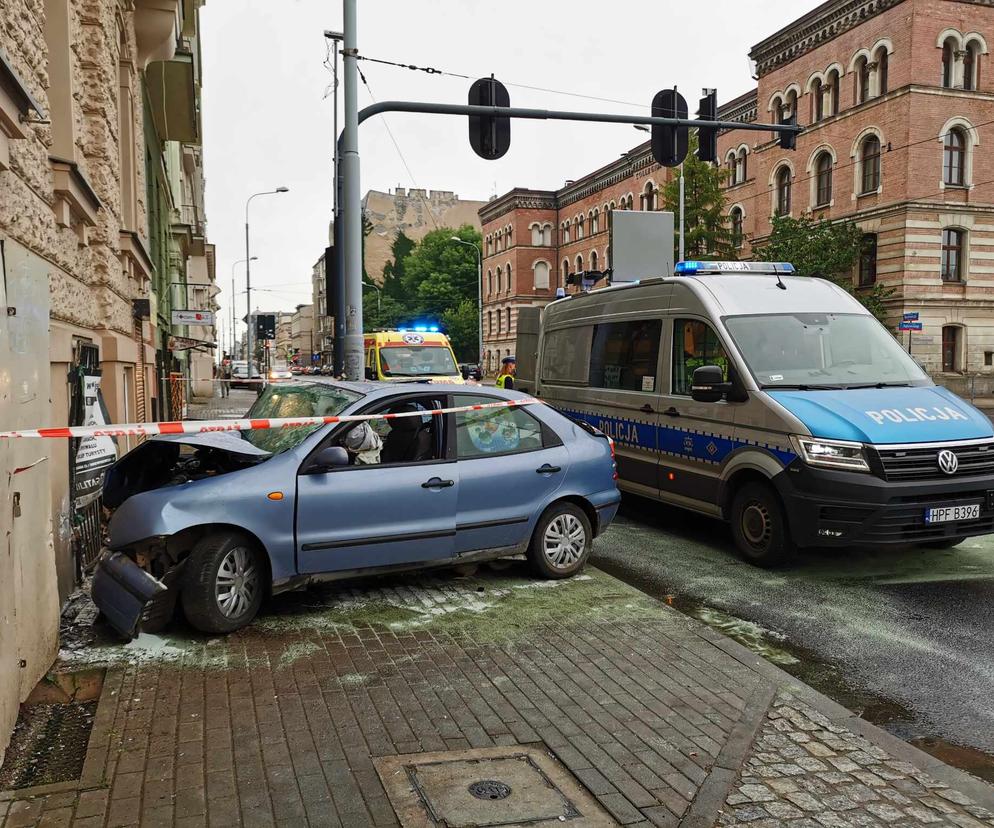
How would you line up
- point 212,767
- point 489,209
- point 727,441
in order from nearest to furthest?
1. point 212,767
2. point 727,441
3. point 489,209

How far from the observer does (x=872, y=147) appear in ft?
112

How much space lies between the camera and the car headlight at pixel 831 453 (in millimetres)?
6581

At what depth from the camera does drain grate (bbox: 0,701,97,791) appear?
3636 mm

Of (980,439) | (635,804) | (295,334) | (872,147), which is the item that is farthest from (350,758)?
(295,334)

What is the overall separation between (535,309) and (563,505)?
7359 mm

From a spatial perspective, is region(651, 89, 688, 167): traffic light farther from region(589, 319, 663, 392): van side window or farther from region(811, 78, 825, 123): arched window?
region(811, 78, 825, 123): arched window

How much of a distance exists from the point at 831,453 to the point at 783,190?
Result: 35717 mm

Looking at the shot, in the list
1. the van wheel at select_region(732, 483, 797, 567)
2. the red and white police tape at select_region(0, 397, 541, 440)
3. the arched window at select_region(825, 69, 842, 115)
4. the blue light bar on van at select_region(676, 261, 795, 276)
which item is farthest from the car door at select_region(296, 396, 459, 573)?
the arched window at select_region(825, 69, 842, 115)

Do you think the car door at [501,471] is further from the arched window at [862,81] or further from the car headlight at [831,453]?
the arched window at [862,81]

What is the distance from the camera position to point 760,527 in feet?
24.1

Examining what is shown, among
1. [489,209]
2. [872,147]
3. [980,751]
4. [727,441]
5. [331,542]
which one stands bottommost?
[980,751]

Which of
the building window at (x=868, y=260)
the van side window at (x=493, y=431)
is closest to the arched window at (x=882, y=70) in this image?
the building window at (x=868, y=260)

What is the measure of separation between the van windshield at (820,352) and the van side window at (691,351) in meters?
0.21

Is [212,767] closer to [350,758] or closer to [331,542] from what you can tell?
→ [350,758]
